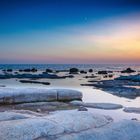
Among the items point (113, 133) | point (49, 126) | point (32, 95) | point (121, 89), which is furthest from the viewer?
point (121, 89)

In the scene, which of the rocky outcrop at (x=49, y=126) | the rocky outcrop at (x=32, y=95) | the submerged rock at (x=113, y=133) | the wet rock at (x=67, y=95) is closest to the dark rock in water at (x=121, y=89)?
the wet rock at (x=67, y=95)

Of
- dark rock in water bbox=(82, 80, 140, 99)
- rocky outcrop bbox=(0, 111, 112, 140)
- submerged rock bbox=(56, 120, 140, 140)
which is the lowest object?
dark rock in water bbox=(82, 80, 140, 99)

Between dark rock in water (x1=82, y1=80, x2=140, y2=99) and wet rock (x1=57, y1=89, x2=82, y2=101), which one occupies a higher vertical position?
wet rock (x1=57, y1=89, x2=82, y2=101)

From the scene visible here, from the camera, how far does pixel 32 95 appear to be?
17609mm

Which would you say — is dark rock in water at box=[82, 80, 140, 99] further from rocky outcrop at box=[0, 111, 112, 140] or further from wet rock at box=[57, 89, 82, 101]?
rocky outcrop at box=[0, 111, 112, 140]

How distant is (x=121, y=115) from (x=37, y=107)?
479 cm

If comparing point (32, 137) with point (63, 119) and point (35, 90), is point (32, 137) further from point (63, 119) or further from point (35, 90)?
point (35, 90)

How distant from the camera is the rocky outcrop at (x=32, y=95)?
17.1 meters

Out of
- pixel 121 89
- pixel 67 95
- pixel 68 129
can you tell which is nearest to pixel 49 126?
pixel 68 129

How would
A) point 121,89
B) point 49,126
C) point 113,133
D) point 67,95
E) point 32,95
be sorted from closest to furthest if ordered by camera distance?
point 49,126
point 113,133
point 32,95
point 67,95
point 121,89

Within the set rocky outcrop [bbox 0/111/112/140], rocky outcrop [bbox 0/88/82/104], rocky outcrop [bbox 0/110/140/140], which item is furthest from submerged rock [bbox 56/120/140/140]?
rocky outcrop [bbox 0/88/82/104]

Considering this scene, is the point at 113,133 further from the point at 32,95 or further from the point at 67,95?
the point at 67,95

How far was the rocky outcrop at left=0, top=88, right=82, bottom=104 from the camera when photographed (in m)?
17.1

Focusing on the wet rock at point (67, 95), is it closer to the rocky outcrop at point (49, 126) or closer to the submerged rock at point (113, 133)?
the rocky outcrop at point (49, 126)
